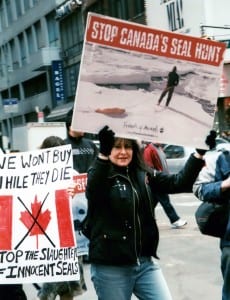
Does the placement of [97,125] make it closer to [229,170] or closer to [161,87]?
[161,87]

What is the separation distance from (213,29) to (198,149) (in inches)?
798

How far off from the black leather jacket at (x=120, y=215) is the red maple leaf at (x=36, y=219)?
2.75 ft

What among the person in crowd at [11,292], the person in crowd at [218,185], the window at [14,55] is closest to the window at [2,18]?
the window at [14,55]

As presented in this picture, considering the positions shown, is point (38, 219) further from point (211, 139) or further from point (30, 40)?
point (30, 40)

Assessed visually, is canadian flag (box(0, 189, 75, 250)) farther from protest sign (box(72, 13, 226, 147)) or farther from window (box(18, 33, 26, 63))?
window (box(18, 33, 26, 63))

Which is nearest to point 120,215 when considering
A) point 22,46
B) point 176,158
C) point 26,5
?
point 176,158

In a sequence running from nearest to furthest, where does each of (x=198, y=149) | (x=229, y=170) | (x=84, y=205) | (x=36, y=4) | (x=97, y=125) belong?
(x=97, y=125)
(x=198, y=149)
(x=229, y=170)
(x=84, y=205)
(x=36, y=4)

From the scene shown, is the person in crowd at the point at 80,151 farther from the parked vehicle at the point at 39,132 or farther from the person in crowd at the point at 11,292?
the parked vehicle at the point at 39,132

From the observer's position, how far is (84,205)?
5.18 m

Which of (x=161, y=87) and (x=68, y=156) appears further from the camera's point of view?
(x=68, y=156)

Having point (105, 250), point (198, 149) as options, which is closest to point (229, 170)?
point (198, 149)

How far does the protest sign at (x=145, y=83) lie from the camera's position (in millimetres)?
3131

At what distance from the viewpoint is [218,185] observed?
11.8 feet

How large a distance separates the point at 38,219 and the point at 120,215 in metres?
1.06
